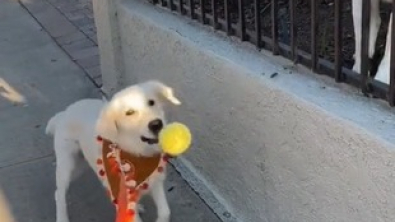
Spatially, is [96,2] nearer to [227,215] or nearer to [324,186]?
[227,215]

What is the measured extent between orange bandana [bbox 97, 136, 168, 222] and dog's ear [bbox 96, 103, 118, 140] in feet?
0.26

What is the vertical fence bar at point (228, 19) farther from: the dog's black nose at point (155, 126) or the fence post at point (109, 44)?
the fence post at point (109, 44)

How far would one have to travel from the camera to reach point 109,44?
5.41 metres

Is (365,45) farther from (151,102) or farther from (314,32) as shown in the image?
(151,102)

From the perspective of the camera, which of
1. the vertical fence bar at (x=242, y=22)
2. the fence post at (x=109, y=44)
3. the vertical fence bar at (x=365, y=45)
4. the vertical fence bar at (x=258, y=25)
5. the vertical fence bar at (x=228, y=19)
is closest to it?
the vertical fence bar at (x=365, y=45)

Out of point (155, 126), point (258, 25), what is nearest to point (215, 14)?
point (258, 25)

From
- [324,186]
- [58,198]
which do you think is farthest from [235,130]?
[58,198]

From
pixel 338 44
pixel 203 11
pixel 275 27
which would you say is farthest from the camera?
pixel 203 11

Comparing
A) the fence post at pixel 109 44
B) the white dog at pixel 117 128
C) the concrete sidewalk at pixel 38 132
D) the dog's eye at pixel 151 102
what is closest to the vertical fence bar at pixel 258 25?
the white dog at pixel 117 128

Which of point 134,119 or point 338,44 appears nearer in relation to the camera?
point 338,44

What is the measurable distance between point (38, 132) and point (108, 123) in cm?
211

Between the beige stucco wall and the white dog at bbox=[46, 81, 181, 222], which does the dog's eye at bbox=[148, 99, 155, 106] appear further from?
the beige stucco wall

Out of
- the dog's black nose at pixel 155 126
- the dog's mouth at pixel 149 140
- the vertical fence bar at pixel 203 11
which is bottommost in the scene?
the dog's mouth at pixel 149 140

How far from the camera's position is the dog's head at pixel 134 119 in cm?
318
